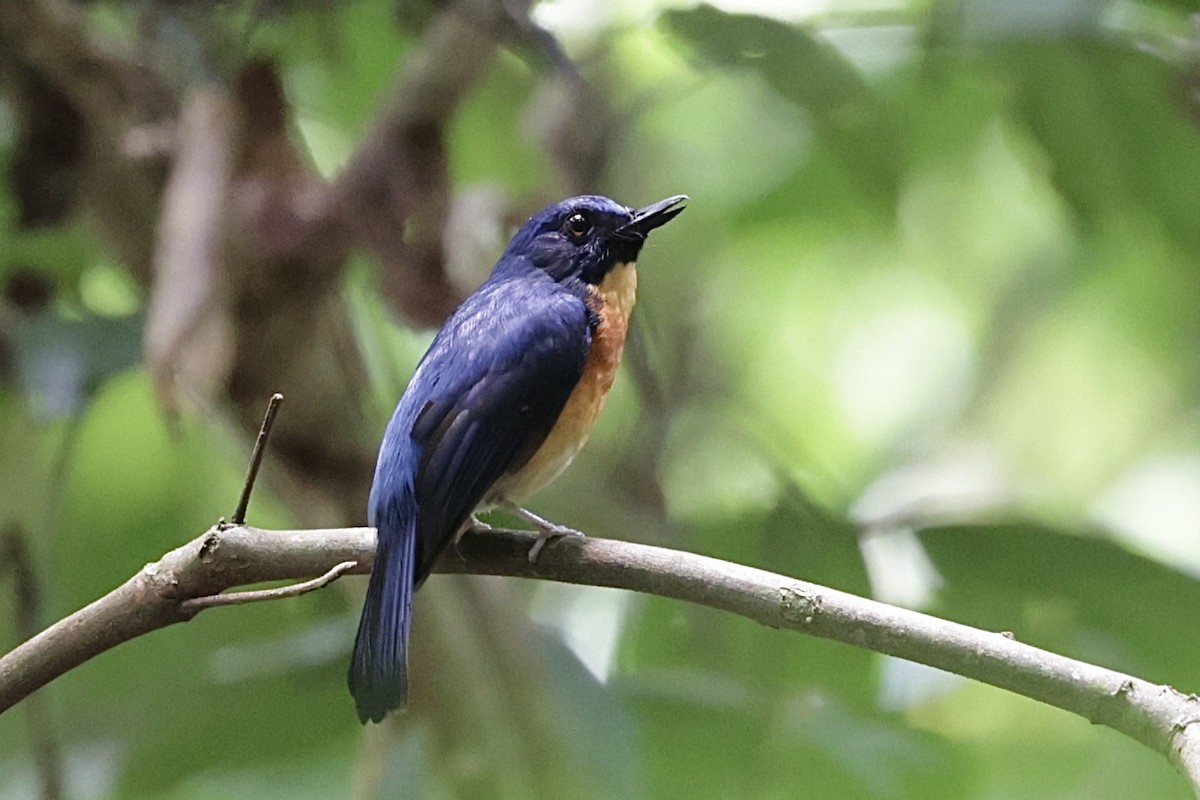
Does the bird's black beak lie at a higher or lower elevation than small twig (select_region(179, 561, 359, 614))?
higher

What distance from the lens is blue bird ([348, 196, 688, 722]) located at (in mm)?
2199

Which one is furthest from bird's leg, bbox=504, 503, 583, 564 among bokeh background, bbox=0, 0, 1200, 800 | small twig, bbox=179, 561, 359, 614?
bokeh background, bbox=0, 0, 1200, 800

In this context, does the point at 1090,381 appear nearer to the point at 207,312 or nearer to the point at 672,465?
the point at 672,465

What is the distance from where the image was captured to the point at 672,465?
4438 millimetres

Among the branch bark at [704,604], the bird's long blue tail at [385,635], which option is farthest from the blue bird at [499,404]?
the branch bark at [704,604]

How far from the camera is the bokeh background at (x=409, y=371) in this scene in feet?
10.4

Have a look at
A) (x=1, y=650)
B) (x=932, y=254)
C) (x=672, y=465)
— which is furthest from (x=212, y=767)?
(x=932, y=254)

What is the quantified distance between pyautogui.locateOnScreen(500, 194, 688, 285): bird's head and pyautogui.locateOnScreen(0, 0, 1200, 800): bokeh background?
252 mm

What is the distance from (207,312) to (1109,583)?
80.5 inches

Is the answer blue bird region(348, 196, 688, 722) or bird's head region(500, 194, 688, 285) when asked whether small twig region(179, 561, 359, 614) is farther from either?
bird's head region(500, 194, 688, 285)

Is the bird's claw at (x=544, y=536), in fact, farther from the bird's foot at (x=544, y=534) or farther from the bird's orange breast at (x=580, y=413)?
the bird's orange breast at (x=580, y=413)

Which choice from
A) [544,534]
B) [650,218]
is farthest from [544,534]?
[650,218]

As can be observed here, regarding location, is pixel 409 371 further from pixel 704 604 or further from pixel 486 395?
pixel 704 604

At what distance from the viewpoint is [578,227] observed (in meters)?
3.12
